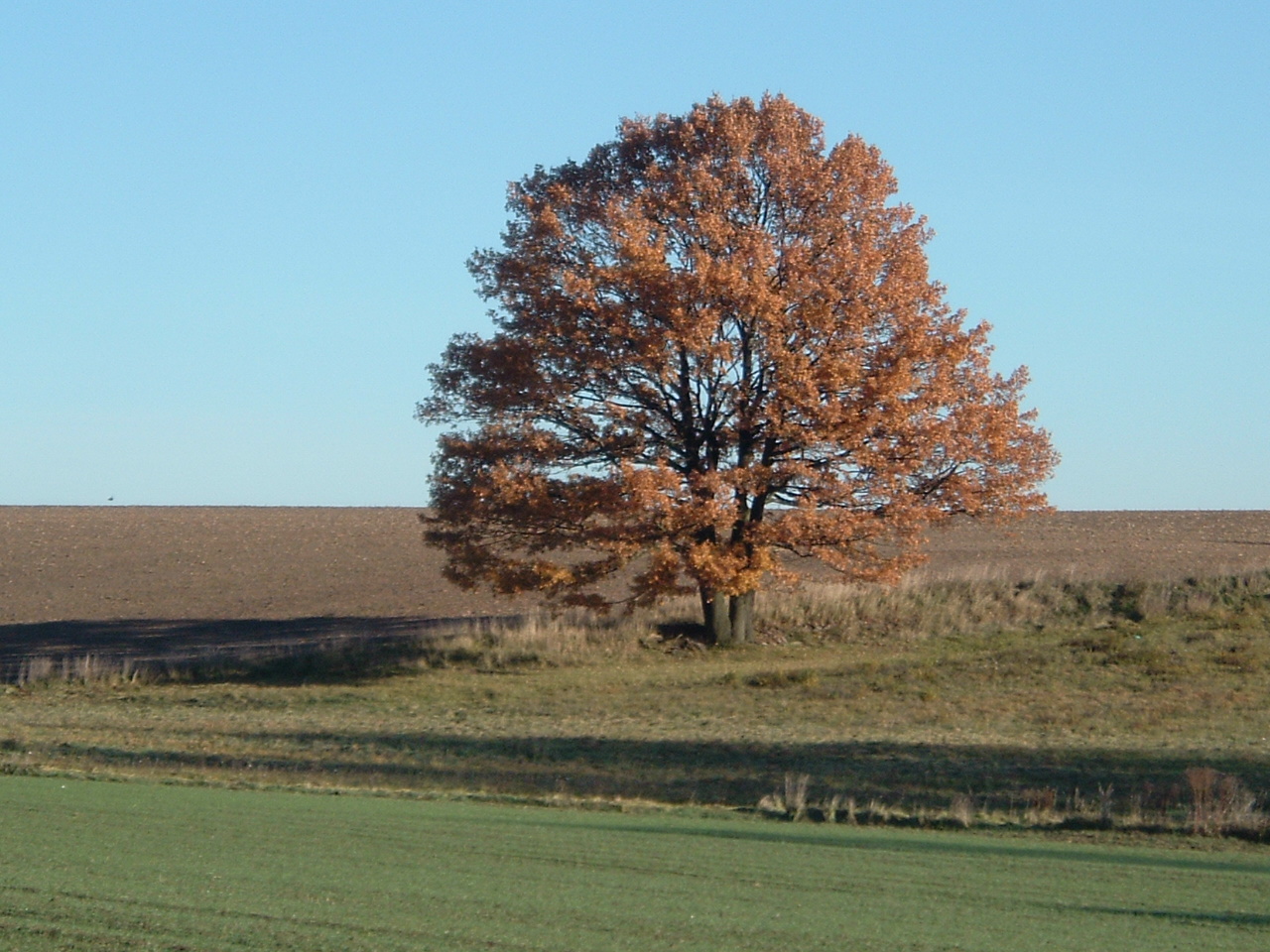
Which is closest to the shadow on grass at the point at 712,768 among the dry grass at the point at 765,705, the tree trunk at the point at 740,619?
the dry grass at the point at 765,705

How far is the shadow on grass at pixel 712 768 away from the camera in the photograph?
44.5ft

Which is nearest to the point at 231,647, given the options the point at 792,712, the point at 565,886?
the point at 792,712

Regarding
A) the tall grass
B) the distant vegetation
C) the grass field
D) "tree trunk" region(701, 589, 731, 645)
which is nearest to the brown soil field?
the tall grass

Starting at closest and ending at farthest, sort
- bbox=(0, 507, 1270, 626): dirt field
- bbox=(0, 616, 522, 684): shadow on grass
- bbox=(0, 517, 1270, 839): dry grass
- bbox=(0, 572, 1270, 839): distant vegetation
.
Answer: bbox=(0, 572, 1270, 839): distant vegetation → bbox=(0, 517, 1270, 839): dry grass → bbox=(0, 616, 522, 684): shadow on grass → bbox=(0, 507, 1270, 626): dirt field

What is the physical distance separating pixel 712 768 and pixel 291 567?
3646cm

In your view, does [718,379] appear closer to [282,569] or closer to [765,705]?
[765,705]

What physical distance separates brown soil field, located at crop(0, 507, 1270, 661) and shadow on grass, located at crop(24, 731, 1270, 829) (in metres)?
11.4

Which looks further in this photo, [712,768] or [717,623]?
[717,623]

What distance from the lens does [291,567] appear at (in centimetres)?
4934

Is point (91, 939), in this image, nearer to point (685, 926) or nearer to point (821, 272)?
point (685, 926)

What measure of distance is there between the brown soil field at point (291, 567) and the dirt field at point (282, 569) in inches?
3.1

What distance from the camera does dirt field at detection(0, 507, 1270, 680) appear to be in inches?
1315

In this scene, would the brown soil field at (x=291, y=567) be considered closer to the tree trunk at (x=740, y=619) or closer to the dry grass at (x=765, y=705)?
the dry grass at (x=765, y=705)

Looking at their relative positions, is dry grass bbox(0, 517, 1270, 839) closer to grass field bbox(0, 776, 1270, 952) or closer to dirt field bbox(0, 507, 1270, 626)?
grass field bbox(0, 776, 1270, 952)
